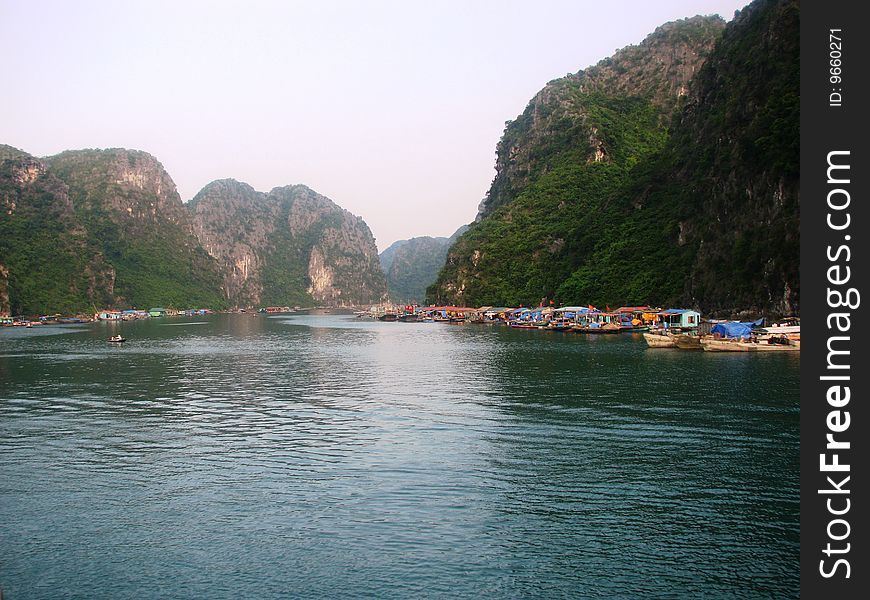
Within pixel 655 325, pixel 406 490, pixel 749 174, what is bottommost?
pixel 406 490

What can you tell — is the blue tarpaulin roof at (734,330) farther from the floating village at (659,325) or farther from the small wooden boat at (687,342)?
the small wooden boat at (687,342)

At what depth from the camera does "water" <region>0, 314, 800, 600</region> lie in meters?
19.9

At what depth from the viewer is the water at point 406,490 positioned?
19.9 meters

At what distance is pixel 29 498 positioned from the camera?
89.3 ft

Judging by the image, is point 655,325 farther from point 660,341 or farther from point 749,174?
point 660,341

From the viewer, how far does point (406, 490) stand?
27.7 metres

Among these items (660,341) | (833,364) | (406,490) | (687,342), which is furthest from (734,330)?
(833,364)

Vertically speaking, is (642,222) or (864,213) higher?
(642,222)

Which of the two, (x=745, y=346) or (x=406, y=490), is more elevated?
(x=745, y=346)

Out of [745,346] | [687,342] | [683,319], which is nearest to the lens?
[745,346]

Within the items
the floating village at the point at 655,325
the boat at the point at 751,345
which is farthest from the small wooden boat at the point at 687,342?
the boat at the point at 751,345

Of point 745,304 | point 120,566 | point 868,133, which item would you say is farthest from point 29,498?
point 745,304

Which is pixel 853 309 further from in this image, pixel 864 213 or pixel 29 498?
pixel 29 498

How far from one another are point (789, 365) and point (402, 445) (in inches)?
1874
